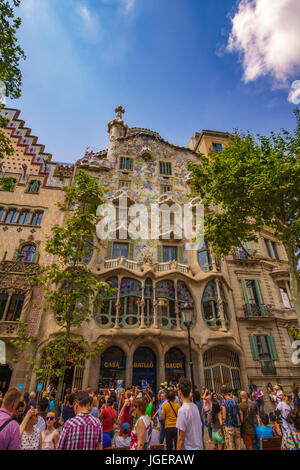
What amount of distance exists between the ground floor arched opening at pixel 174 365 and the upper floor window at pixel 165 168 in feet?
56.3

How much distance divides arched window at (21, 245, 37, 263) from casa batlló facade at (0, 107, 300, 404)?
81 mm

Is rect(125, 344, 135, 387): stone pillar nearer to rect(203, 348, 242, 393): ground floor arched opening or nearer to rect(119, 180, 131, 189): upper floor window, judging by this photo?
rect(203, 348, 242, 393): ground floor arched opening

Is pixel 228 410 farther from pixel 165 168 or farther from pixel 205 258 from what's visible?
pixel 165 168

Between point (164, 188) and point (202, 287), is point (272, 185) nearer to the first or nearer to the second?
point (202, 287)

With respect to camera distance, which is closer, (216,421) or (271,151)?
(216,421)

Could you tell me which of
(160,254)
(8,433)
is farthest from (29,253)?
(8,433)

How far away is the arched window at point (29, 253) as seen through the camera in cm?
1920

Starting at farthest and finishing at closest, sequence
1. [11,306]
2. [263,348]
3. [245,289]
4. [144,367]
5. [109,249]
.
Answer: [109,249]
[245,289]
[263,348]
[144,367]
[11,306]

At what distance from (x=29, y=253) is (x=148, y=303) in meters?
10.1

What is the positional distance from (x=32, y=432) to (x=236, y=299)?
1867 centimetres

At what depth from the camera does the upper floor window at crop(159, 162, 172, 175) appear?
87.3 feet

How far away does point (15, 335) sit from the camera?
16.0 metres

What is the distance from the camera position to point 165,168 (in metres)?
26.8
